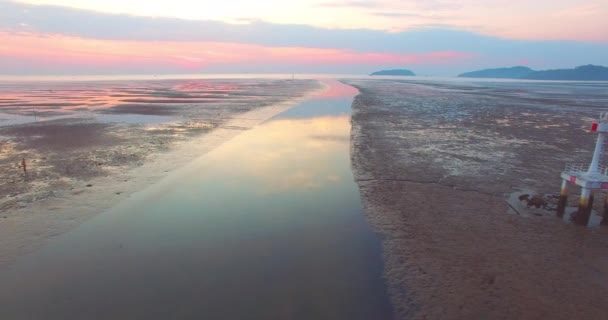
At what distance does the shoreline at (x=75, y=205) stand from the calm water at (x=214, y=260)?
0.75 meters

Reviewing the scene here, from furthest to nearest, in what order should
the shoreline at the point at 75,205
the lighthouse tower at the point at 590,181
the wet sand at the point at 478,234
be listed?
the lighthouse tower at the point at 590,181 → the shoreline at the point at 75,205 → the wet sand at the point at 478,234

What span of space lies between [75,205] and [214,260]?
8379 mm

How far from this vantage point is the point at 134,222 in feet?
47.8

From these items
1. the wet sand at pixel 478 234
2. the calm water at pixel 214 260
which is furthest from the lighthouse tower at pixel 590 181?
the calm water at pixel 214 260

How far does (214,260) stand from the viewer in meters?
11.7

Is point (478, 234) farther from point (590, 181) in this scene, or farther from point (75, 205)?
point (75, 205)

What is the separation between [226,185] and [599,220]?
1704 centimetres

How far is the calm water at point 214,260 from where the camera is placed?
9.48 m

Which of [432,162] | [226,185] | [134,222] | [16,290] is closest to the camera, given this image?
[16,290]

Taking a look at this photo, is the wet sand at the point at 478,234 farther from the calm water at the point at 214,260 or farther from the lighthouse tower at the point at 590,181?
the calm water at the point at 214,260

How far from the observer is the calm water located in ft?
31.1

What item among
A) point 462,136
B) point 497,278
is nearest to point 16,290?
point 497,278

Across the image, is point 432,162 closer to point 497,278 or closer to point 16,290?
point 497,278

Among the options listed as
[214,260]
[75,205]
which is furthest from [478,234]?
[75,205]
